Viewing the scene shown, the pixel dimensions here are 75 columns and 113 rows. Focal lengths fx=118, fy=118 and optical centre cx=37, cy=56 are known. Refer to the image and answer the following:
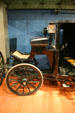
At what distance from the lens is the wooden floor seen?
2365 millimetres

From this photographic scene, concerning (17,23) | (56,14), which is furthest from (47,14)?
(17,23)

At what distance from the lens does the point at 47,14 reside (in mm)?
4051

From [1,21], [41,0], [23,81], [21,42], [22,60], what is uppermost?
[41,0]

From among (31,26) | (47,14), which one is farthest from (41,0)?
(31,26)

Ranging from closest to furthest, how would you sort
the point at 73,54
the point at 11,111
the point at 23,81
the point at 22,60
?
the point at 11,111 → the point at 23,81 → the point at 22,60 → the point at 73,54

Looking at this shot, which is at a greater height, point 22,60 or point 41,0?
point 41,0

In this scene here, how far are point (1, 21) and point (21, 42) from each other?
100 centimetres

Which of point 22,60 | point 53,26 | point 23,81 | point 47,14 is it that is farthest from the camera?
point 47,14

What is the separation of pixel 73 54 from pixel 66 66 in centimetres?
60

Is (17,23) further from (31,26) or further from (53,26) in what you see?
(53,26)

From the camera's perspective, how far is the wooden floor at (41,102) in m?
2.37

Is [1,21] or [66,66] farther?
[1,21]

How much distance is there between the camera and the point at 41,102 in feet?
8.55

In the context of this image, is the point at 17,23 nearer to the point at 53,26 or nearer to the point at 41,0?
the point at 41,0
